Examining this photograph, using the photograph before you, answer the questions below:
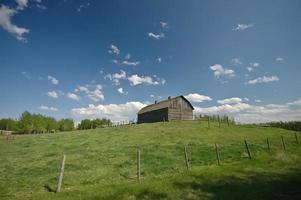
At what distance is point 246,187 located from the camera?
12352mm

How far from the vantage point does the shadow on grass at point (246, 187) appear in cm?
1084

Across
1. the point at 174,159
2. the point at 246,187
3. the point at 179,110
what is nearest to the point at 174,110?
the point at 179,110

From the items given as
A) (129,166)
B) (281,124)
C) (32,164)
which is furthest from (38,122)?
(281,124)

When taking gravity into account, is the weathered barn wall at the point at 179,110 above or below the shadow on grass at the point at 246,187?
above

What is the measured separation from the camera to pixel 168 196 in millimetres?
10859

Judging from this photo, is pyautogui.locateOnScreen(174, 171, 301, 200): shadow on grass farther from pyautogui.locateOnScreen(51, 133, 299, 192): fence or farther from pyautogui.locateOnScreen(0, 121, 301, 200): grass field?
pyautogui.locateOnScreen(51, 133, 299, 192): fence

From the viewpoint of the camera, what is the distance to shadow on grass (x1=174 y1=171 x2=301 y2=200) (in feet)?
35.6

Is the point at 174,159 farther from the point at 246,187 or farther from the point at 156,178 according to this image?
the point at 246,187

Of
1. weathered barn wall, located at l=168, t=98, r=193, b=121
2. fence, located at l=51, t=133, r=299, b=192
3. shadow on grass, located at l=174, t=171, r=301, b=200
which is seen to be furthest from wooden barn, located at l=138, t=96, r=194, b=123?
shadow on grass, located at l=174, t=171, r=301, b=200

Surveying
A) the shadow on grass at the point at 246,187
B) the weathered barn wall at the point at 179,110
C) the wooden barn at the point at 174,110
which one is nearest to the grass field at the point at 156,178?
the shadow on grass at the point at 246,187

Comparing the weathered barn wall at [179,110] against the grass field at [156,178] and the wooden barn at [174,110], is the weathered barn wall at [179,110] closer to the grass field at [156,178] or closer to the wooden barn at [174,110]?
the wooden barn at [174,110]

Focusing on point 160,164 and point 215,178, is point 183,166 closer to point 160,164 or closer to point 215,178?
point 160,164

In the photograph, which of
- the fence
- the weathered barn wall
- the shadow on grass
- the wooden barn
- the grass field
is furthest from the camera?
the weathered barn wall

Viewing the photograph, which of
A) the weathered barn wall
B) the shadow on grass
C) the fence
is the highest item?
the weathered barn wall
